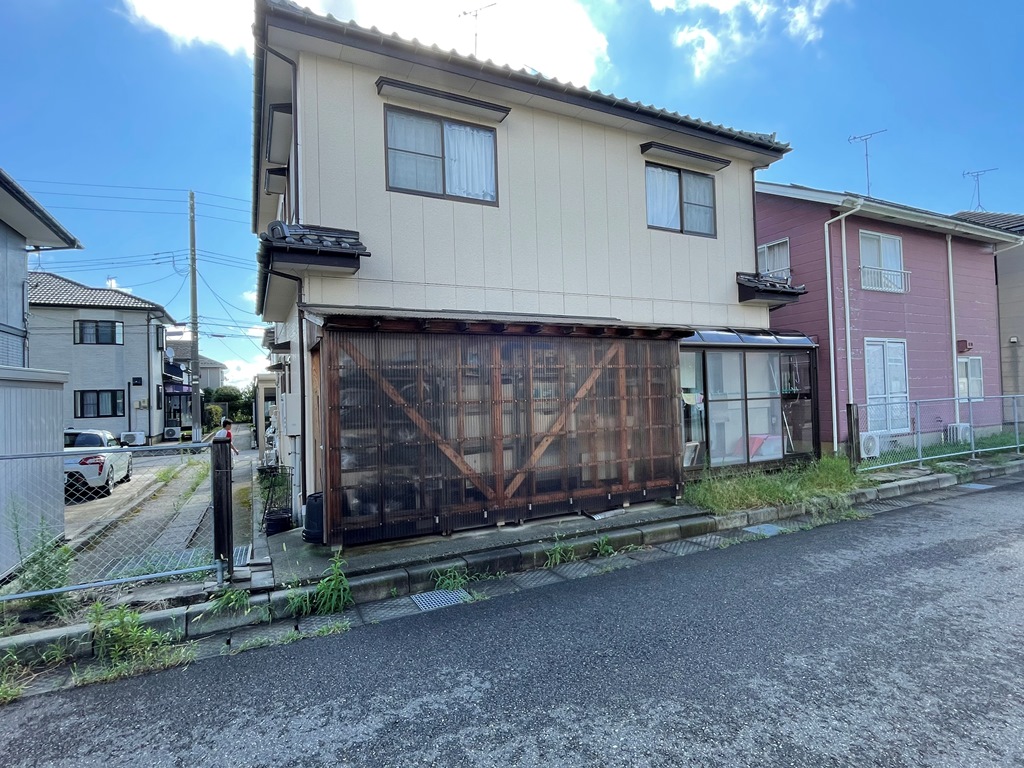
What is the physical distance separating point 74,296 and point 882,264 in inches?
1109

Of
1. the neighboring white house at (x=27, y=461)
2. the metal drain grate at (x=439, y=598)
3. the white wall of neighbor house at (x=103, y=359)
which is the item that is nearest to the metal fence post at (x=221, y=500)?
the neighboring white house at (x=27, y=461)

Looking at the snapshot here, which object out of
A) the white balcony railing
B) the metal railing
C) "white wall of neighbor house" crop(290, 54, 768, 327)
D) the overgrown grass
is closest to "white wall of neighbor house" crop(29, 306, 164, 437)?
the metal railing

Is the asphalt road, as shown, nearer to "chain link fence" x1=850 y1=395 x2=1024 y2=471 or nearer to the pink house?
"chain link fence" x1=850 y1=395 x2=1024 y2=471

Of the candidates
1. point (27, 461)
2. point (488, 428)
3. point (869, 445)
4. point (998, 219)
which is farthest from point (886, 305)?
point (27, 461)

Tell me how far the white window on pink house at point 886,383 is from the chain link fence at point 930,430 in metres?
0.02

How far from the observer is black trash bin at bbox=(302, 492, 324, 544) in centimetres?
530

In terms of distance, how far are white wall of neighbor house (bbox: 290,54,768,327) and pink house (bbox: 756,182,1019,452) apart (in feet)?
6.76

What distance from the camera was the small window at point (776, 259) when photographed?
10.7 m

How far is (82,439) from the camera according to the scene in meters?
11.0

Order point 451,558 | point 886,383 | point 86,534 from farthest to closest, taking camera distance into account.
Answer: point 886,383
point 86,534
point 451,558

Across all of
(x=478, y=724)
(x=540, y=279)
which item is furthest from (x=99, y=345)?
(x=478, y=724)

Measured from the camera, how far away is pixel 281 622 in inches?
160

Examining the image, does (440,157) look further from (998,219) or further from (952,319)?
(998,219)

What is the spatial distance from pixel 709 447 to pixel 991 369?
9.85m
